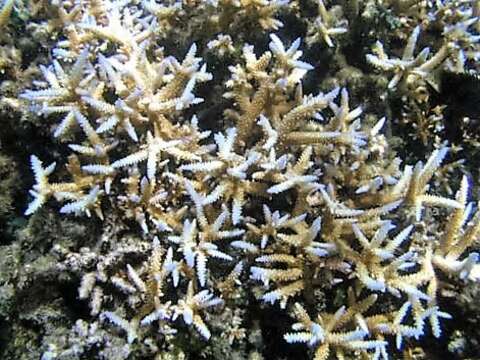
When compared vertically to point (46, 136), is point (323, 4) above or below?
above

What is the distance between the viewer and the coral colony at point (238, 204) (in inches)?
104

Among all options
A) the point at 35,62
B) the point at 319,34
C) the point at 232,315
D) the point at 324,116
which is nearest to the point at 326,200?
the point at 324,116

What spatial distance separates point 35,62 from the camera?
318 centimetres

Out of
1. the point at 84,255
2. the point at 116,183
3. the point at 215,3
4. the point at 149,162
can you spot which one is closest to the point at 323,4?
the point at 215,3

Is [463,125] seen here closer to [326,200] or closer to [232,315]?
[326,200]

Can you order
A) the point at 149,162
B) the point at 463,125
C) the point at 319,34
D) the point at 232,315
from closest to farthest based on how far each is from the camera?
1. the point at 149,162
2. the point at 232,315
3. the point at 319,34
4. the point at 463,125

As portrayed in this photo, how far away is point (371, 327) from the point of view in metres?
Answer: 2.70

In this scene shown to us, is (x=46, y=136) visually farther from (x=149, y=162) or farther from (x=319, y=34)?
(x=319, y=34)

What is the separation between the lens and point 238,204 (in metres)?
2.65

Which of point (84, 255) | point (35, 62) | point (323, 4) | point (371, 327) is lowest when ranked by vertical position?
point (371, 327)

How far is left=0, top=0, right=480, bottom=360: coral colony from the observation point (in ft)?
8.63

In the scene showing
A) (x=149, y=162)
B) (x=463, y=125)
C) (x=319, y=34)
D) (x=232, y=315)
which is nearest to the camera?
(x=149, y=162)

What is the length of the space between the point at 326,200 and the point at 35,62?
207cm

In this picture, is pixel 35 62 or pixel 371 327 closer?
pixel 371 327
